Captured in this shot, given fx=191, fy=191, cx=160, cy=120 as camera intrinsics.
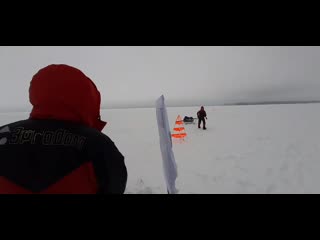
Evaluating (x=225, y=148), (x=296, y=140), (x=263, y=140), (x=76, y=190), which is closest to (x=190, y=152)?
(x=225, y=148)

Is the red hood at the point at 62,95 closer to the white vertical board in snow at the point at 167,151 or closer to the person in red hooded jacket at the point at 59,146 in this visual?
the person in red hooded jacket at the point at 59,146

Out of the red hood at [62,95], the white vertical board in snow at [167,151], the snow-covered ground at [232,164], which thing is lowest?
the snow-covered ground at [232,164]

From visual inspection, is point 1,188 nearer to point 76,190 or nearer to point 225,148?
point 76,190

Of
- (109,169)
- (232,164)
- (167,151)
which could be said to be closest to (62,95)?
(109,169)

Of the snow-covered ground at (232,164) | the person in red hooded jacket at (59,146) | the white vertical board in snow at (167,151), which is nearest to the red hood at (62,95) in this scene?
the person in red hooded jacket at (59,146)

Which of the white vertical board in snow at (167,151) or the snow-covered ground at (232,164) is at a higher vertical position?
the white vertical board in snow at (167,151)

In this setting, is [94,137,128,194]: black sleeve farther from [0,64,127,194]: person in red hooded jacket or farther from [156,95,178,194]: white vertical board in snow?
[156,95,178,194]: white vertical board in snow

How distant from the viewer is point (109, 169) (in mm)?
1231

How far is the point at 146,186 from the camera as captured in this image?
4898 mm

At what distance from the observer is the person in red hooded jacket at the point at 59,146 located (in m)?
1.06

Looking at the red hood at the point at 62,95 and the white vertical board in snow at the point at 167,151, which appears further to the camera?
the white vertical board in snow at the point at 167,151

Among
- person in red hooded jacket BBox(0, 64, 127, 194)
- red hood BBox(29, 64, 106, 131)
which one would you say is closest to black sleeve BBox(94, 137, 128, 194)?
person in red hooded jacket BBox(0, 64, 127, 194)

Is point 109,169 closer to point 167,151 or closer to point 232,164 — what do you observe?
point 167,151
